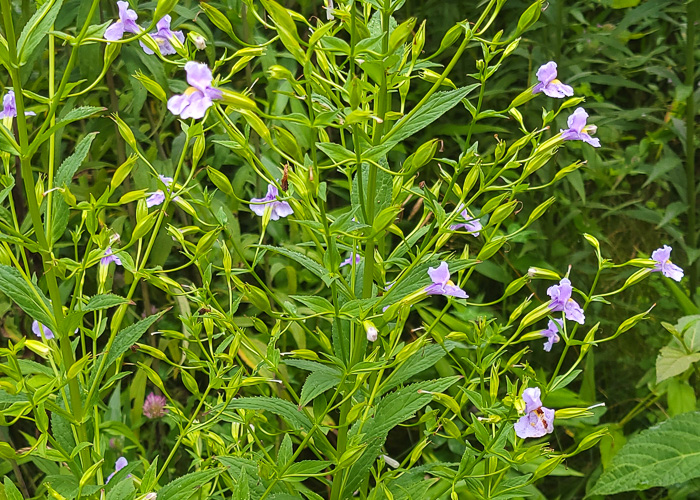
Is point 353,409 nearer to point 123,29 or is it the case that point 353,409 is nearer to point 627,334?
point 123,29

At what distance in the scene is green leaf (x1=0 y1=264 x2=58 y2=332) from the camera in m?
0.64

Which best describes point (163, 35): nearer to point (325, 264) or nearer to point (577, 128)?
point (325, 264)

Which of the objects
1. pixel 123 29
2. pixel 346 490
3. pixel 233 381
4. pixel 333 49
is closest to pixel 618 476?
pixel 346 490

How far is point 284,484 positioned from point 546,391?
31cm

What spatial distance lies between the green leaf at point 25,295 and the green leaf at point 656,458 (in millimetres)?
780

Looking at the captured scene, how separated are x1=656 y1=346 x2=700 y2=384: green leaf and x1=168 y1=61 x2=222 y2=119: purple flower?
841 mm

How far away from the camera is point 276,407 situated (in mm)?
718

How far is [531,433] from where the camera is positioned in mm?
680

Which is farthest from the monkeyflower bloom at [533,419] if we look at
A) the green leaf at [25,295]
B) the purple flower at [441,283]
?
the green leaf at [25,295]

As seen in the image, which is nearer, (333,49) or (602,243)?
(333,49)

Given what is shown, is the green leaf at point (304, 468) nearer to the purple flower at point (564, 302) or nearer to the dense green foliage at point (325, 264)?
the dense green foliage at point (325, 264)

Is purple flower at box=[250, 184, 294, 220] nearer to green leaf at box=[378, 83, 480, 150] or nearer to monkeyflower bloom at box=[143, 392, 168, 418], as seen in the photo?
green leaf at box=[378, 83, 480, 150]

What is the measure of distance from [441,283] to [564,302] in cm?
18

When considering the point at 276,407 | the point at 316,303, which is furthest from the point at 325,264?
the point at 276,407
